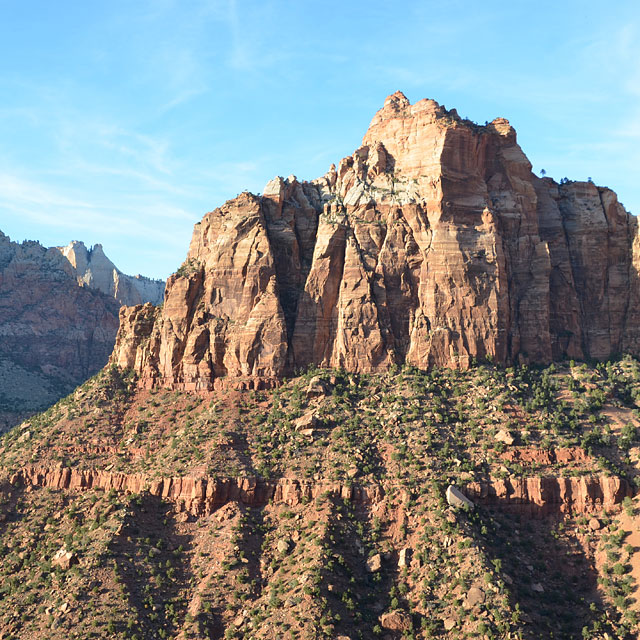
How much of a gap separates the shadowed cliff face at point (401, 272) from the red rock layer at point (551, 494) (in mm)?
23076

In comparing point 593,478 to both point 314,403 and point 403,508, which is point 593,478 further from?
point 314,403

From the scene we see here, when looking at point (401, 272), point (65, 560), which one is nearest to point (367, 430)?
point (401, 272)

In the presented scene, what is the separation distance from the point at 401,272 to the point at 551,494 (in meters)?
37.8

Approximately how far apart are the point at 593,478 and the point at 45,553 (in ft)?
212

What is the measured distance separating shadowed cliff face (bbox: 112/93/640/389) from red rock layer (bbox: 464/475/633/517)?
23.1m

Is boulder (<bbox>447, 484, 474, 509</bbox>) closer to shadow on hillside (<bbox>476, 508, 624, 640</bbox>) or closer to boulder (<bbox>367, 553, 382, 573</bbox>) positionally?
shadow on hillside (<bbox>476, 508, 624, 640</bbox>)

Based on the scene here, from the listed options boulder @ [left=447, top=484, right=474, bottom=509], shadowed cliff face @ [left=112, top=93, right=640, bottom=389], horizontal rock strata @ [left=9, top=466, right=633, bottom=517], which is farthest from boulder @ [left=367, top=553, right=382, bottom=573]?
shadowed cliff face @ [left=112, top=93, right=640, bottom=389]

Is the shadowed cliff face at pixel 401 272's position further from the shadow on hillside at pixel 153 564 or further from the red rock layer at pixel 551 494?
the shadow on hillside at pixel 153 564

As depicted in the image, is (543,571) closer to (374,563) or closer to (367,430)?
(374,563)

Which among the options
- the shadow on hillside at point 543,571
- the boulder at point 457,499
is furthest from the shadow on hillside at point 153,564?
the shadow on hillside at point 543,571

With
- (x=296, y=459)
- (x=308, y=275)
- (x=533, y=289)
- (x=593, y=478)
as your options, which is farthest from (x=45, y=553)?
(x=533, y=289)

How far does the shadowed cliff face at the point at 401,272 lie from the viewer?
10869 centimetres

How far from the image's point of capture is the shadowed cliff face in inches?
4279

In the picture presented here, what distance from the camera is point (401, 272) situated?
364 feet
